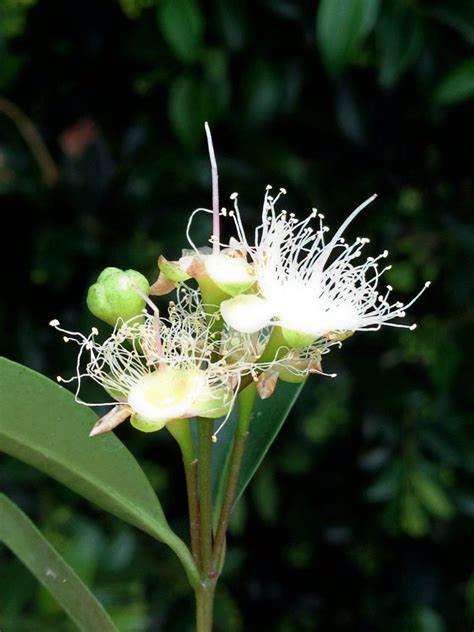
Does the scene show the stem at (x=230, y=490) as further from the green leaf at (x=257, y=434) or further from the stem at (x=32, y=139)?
the stem at (x=32, y=139)

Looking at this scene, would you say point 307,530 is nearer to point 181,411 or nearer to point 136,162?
point 136,162

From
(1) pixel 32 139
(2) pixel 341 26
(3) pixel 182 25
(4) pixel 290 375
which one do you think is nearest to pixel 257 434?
(4) pixel 290 375

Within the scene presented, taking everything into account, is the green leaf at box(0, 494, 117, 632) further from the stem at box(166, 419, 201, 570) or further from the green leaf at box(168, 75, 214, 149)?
the green leaf at box(168, 75, 214, 149)

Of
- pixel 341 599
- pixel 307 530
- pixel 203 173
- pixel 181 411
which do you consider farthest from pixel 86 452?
pixel 341 599

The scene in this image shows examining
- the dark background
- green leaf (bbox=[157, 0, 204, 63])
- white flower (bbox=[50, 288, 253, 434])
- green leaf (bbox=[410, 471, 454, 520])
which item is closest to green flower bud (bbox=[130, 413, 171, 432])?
white flower (bbox=[50, 288, 253, 434])

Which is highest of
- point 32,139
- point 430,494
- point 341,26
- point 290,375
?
point 341,26

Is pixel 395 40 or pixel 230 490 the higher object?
pixel 395 40

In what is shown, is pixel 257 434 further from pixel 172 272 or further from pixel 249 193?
pixel 249 193

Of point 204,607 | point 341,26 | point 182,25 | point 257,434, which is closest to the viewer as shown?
point 204,607
